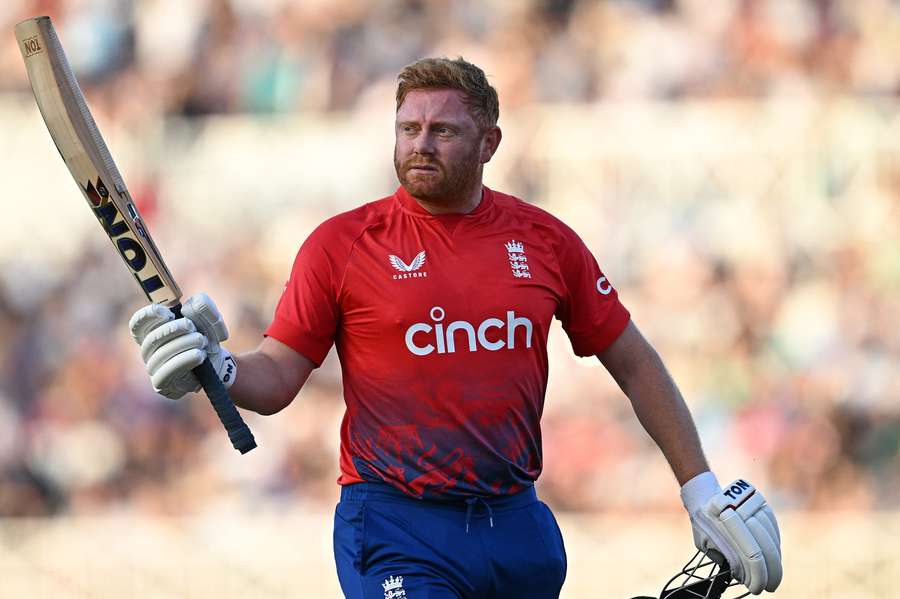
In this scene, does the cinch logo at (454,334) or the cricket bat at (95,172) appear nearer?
the cricket bat at (95,172)

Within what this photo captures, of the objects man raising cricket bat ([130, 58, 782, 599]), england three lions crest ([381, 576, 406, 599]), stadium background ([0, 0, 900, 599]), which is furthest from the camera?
stadium background ([0, 0, 900, 599])

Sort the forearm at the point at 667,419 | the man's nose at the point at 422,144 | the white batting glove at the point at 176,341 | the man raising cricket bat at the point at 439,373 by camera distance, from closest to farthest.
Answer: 1. the white batting glove at the point at 176,341
2. the man raising cricket bat at the point at 439,373
3. the man's nose at the point at 422,144
4. the forearm at the point at 667,419

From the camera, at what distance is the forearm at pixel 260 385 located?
3787mm

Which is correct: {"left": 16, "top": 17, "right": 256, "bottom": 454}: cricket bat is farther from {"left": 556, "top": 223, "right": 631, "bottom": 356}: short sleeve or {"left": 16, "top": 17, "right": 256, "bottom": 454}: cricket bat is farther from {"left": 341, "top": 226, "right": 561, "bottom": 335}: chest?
{"left": 556, "top": 223, "right": 631, "bottom": 356}: short sleeve

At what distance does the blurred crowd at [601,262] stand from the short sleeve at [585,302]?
3.70 m

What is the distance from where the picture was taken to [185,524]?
26.3ft

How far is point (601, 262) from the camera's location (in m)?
8.00

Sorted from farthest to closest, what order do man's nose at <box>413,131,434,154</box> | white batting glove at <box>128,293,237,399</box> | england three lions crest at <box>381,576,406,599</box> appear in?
man's nose at <box>413,131,434,154</box> → england three lions crest at <box>381,576,406,599</box> → white batting glove at <box>128,293,237,399</box>

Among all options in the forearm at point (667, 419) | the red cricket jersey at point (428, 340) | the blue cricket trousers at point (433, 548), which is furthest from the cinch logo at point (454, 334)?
the forearm at point (667, 419)

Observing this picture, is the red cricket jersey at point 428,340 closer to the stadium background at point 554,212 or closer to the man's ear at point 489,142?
the man's ear at point 489,142

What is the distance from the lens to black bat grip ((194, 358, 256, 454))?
3.60 metres

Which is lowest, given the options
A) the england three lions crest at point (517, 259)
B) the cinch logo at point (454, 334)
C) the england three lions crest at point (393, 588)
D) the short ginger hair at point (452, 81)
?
the england three lions crest at point (393, 588)

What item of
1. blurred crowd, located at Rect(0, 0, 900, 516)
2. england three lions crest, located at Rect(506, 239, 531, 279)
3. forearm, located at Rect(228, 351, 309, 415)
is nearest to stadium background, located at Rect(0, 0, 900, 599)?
blurred crowd, located at Rect(0, 0, 900, 516)

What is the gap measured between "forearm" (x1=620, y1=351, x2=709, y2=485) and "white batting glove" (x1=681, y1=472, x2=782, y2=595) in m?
0.10
